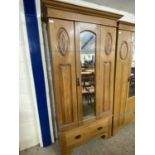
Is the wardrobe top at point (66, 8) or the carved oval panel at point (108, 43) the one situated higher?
the wardrobe top at point (66, 8)

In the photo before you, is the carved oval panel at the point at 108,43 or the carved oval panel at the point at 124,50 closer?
the carved oval panel at the point at 108,43

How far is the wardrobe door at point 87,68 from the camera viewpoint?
1.45 metres

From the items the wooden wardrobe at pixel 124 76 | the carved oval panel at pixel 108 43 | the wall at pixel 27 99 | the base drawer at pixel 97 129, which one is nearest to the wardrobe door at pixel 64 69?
the base drawer at pixel 97 129

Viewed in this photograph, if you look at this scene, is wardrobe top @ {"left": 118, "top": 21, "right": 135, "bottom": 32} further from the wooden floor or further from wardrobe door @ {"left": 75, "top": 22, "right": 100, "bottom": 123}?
the wooden floor

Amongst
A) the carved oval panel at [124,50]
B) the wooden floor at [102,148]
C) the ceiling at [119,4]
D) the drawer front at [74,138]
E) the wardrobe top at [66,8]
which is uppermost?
the ceiling at [119,4]

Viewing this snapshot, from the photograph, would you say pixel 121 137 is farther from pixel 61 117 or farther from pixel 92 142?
pixel 61 117

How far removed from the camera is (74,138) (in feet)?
5.37

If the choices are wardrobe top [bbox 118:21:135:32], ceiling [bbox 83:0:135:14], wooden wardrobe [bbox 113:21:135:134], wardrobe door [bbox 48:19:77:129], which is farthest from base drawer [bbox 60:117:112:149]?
ceiling [bbox 83:0:135:14]

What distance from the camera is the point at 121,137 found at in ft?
6.65

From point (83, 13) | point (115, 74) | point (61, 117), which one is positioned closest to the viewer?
point (83, 13)

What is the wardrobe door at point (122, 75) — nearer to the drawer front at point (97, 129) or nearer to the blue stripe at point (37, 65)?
the drawer front at point (97, 129)

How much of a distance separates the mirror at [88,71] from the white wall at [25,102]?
2.39 ft

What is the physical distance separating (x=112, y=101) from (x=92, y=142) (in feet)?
2.47

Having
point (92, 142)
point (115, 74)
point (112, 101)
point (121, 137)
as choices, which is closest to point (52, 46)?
point (115, 74)
